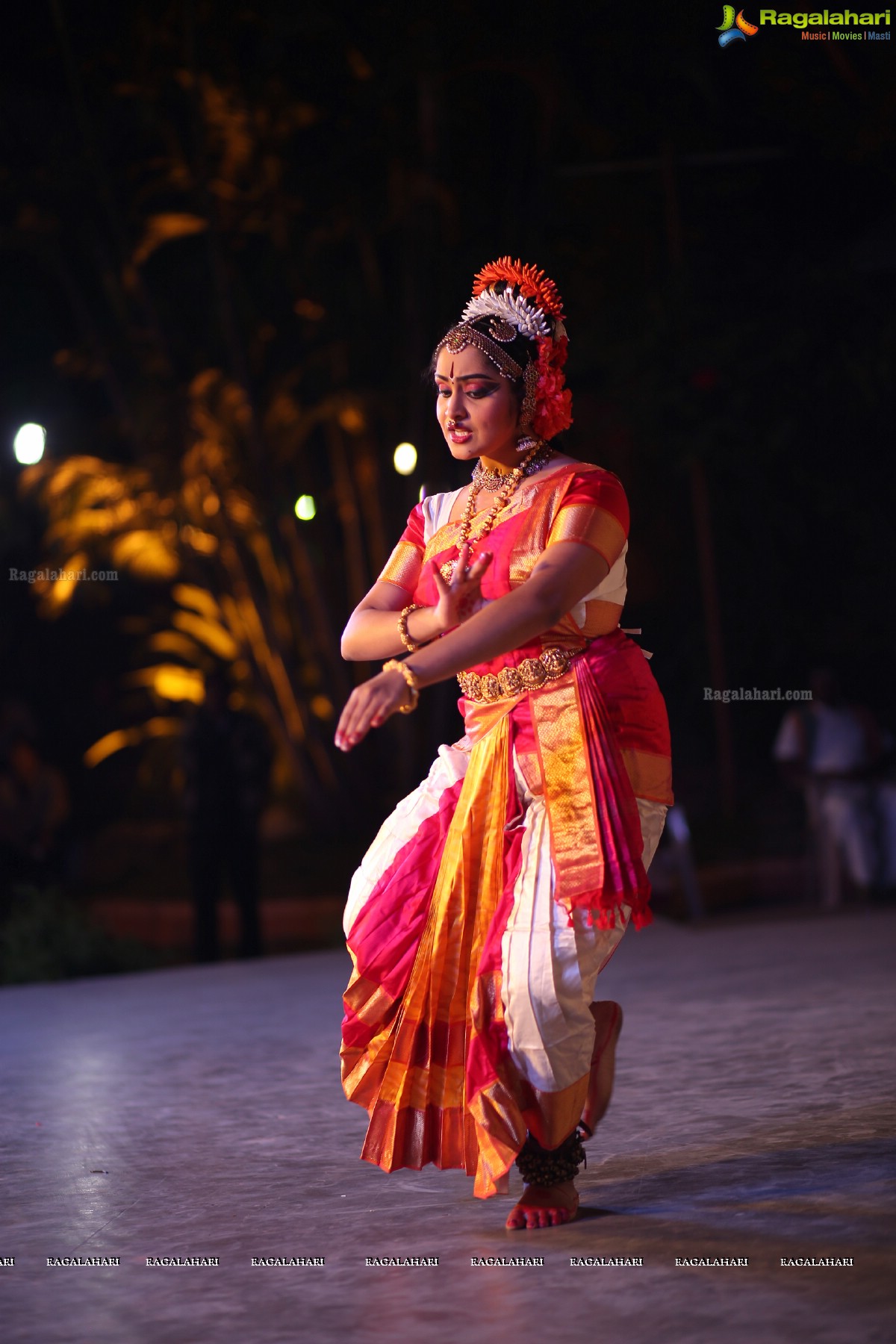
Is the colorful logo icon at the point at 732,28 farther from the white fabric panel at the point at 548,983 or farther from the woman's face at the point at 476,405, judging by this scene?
the white fabric panel at the point at 548,983

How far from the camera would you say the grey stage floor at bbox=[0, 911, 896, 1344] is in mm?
2173

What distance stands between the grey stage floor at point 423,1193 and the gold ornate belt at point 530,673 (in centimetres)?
87

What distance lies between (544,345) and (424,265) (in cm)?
653

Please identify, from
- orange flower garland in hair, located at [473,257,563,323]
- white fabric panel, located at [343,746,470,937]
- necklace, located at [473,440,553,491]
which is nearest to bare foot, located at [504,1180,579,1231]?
white fabric panel, located at [343,746,470,937]

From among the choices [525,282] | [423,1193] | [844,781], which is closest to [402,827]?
[423,1193]

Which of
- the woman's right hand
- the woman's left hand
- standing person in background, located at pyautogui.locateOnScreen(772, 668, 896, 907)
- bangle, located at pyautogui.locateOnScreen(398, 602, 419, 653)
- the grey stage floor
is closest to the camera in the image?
the grey stage floor

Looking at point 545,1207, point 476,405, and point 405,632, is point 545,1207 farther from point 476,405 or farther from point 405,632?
point 476,405

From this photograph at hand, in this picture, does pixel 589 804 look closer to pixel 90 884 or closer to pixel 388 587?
pixel 388 587

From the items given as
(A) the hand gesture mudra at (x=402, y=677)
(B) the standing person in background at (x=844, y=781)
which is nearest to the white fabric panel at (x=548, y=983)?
(A) the hand gesture mudra at (x=402, y=677)

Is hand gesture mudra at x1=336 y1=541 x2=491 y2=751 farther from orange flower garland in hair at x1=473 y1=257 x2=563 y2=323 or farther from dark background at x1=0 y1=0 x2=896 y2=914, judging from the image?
dark background at x1=0 y1=0 x2=896 y2=914

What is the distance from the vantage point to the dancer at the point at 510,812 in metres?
2.62

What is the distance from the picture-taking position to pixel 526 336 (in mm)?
2842

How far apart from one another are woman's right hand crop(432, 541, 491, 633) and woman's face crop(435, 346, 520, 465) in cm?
29

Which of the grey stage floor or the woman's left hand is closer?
the grey stage floor
